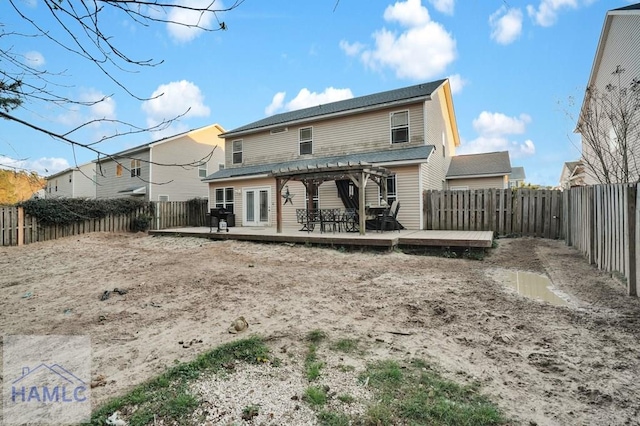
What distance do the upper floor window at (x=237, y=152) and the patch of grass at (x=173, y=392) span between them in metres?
16.4

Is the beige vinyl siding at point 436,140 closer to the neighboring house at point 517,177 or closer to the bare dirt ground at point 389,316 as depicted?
the bare dirt ground at point 389,316

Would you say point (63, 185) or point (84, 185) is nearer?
point (84, 185)

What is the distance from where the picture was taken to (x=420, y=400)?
2312 millimetres

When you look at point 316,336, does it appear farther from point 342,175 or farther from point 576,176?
point 576,176

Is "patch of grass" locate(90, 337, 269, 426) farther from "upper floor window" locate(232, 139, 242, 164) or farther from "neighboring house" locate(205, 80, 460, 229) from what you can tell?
"upper floor window" locate(232, 139, 242, 164)

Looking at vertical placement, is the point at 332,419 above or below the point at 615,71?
below

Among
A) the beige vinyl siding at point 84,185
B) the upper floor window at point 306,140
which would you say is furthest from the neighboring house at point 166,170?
the upper floor window at point 306,140

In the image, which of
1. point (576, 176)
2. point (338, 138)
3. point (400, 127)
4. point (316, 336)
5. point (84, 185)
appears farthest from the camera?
point (84, 185)

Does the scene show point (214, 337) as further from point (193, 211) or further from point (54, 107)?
point (193, 211)

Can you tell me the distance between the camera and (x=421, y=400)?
7.59 feet

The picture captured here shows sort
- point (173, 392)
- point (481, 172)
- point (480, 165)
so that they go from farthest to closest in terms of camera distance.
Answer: point (480, 165), point (481, 172), point (173, 392)

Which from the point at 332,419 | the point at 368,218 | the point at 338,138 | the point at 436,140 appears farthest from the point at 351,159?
the point at 332,419

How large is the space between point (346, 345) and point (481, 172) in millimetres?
15942

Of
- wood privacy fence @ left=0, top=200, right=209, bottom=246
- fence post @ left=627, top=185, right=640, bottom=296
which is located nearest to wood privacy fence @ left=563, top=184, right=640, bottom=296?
fence post @ left=627, top=185, right=640, bottom=296
